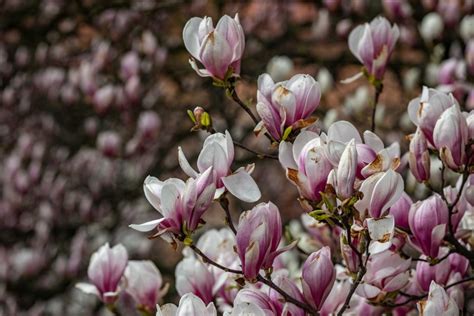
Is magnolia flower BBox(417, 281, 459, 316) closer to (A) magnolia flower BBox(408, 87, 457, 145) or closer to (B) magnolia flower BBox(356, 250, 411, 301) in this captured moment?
(B) magnolia flower BBox(356, 250, 411, 301)

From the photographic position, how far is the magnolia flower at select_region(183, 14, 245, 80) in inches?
44.4

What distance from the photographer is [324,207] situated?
1.00m

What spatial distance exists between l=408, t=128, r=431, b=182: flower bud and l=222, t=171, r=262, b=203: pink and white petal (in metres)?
0.25

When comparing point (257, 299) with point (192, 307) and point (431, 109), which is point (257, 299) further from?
point (431, 109)

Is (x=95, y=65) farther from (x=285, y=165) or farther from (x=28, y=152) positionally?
(x=285, y=165)

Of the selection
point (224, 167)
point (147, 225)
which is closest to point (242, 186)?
point (224, 167)

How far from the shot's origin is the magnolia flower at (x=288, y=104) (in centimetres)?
107

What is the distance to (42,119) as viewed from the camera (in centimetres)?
386

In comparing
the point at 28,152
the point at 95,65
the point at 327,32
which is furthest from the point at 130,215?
the point at 327,32

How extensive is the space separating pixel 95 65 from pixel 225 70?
7.24ft

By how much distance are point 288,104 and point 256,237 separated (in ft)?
0.64

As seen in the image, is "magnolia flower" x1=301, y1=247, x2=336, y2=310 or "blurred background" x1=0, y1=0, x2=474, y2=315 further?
"blurred background" x1=0, y1=0, x2=474, y2=315

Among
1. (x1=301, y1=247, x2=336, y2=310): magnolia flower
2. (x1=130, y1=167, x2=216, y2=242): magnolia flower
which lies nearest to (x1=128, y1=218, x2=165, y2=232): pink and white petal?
(x1=130, y1=167, x2=216, y2=242): magnolia flower

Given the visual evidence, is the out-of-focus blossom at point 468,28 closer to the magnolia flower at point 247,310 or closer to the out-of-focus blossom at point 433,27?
the out-of-focus blossom at point 433,27
